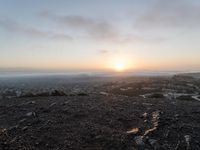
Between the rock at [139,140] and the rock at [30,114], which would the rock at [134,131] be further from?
the rock at [30,114]

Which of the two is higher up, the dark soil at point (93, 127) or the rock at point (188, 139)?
the dark soil at point (93, 127)

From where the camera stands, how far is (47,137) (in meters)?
10.6

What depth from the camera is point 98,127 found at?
1189cm

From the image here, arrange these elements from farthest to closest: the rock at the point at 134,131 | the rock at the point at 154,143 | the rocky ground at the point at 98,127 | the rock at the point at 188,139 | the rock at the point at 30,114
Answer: the rock at the point at 30,114, the rock at the point at 134,131, the rock at the point at 188,139, the rocky ground at the point at 98,127, the rock at the point at 154,143

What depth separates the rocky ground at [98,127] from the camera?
32.6ft

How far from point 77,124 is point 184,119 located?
5666mm

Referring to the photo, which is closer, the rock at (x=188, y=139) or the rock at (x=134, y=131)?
the rock at (x=188, y=139)

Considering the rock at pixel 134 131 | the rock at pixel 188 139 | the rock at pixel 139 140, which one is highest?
the rock at pixel 134 131

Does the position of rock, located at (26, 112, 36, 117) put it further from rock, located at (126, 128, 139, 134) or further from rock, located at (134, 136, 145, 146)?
rock, located at (134, 136, 145, 146)

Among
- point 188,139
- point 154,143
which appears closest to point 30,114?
point 154,143

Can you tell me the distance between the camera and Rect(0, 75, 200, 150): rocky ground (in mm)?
9945

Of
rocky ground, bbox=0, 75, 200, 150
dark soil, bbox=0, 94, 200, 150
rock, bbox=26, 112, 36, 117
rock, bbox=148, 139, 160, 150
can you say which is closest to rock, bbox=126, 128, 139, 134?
rocky ground, bbox=0, 75, 200, 150

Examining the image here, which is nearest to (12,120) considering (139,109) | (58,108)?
(58,108)

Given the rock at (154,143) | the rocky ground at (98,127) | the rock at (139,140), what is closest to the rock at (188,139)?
the rocky ground at (98,127)
